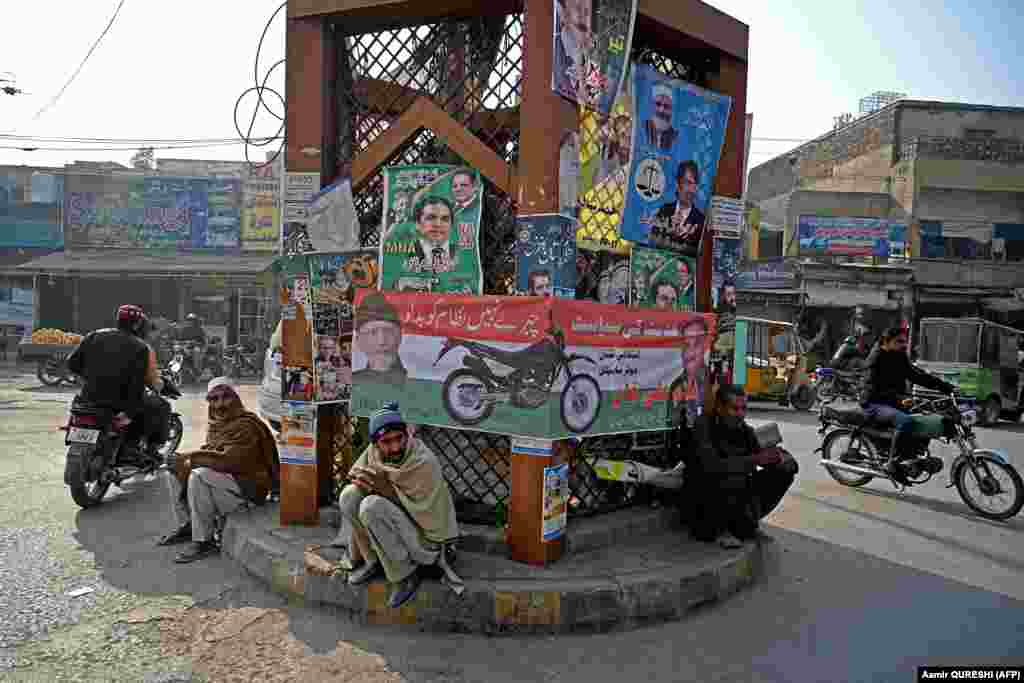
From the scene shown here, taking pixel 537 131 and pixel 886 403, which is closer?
pixel 537 131

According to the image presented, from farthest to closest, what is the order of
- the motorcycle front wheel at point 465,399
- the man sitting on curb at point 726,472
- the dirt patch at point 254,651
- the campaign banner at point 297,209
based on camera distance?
the campaign banner at point 297,209, the man sitting on curb at point 726,472, the motorcycle front wheel at point 465,399, the dirt patch at point 254,651

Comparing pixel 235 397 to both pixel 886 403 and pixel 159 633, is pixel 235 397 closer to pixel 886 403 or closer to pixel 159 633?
pixel 159 633

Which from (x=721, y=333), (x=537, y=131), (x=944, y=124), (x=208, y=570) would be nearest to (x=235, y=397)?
(x=208, y=570)

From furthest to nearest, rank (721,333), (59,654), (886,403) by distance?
(886,403)
(721,333)
(59,654)

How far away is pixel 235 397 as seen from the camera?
4.99 m

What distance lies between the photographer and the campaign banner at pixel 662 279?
473cm

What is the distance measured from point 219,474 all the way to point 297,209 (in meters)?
1.85

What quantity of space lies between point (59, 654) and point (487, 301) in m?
2.64

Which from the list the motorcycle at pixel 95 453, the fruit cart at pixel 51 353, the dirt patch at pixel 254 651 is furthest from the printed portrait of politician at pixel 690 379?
the fruit cart at pixel 51 353

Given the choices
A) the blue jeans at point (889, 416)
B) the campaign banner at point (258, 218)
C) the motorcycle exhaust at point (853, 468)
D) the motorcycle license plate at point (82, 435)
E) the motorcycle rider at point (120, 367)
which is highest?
the campaign banner at point (258, 218)

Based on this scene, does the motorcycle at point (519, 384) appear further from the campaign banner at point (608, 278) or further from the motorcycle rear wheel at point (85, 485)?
the motorcycle rear wheel at point (85, 485)

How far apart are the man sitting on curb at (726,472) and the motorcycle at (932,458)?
2387 millimetres

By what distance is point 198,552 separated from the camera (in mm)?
4496

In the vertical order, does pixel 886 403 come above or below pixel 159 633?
above
